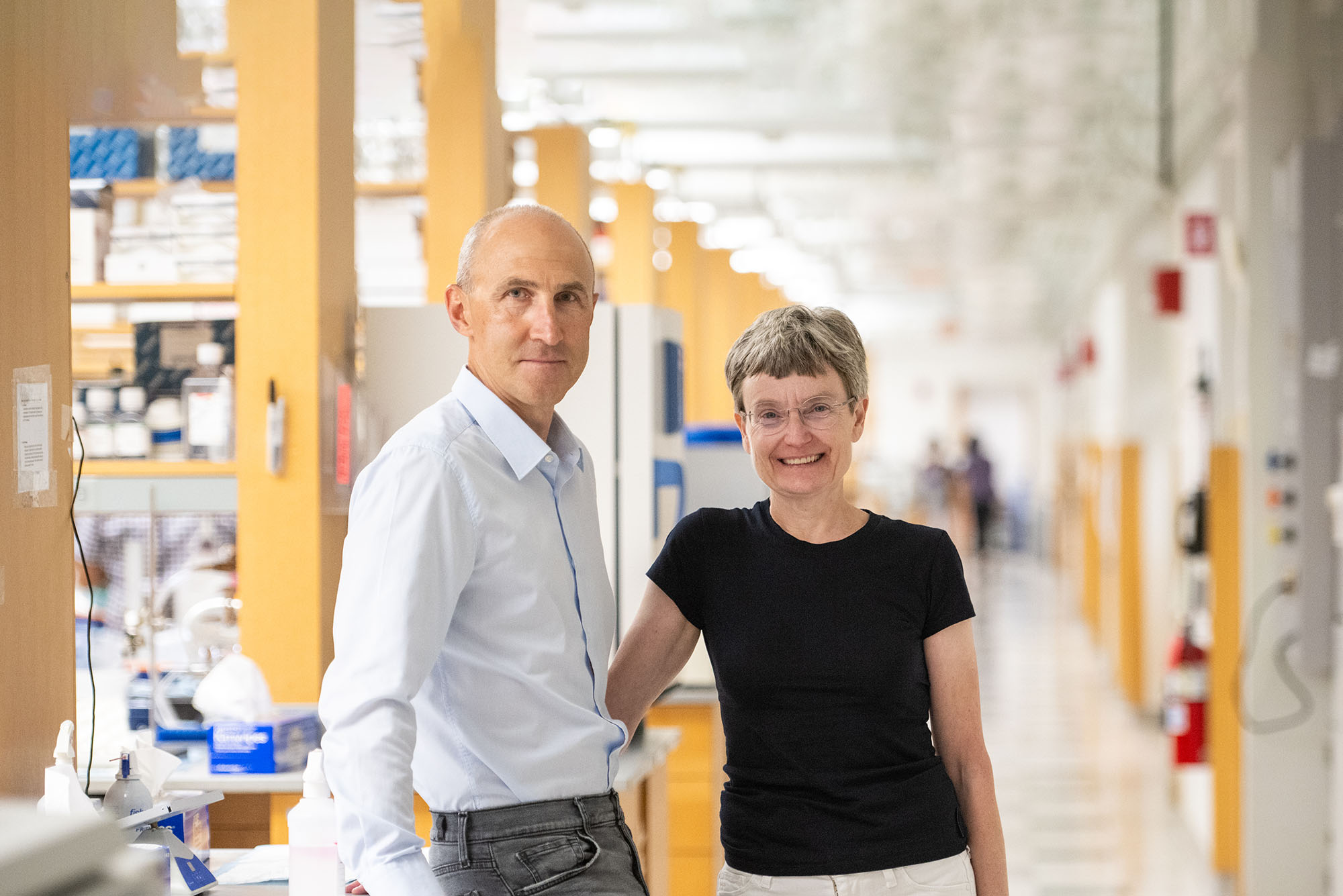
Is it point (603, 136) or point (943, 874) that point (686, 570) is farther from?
point (603, 136)

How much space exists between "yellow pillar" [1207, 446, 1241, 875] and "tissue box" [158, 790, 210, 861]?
443cm

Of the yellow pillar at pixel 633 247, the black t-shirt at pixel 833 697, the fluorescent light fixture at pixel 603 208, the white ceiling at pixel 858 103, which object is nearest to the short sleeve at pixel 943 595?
the black t-shirt at pixel 833 697

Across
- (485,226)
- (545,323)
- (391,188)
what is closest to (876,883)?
(545,323)

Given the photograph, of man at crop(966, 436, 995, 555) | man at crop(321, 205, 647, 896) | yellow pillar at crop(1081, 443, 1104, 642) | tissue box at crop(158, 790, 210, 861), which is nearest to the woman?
man at crop(321, 205, 647, 896)

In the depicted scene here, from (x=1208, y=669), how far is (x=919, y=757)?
4.46 m

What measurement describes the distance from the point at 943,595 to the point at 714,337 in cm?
788

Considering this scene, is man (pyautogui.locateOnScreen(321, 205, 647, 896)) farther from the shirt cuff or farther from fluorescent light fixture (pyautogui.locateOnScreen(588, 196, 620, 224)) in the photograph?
fluorescent light fixture (pyautogui.locateOnScreen(588, 196, 620, 224))

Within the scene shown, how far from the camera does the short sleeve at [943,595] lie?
1901mm

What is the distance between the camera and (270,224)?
317cm

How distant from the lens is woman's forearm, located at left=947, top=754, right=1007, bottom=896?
1931 millimetres

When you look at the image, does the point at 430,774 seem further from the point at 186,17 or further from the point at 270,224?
the point at 186,17

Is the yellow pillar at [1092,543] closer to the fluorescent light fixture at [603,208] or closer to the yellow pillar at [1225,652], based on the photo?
the fluorescent light fixture at [603,208]

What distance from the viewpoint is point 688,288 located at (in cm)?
924

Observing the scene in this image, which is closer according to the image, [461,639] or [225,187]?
[461,639]
